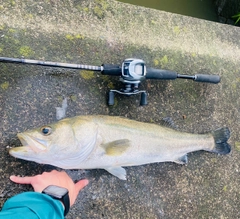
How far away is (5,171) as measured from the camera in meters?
2.39

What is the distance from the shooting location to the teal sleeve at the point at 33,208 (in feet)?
6.02

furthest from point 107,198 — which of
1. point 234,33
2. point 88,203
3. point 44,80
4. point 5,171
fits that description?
point 234,33

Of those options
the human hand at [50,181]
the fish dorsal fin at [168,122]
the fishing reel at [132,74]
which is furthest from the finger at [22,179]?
the fish dorsal fin at [168,122]

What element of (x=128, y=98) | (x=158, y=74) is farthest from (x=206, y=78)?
(x=128, y=98)

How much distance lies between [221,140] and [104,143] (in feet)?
3.96

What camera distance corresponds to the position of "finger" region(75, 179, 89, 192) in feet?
8.15

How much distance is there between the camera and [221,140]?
114 inches

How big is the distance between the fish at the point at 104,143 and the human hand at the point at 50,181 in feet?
0.38

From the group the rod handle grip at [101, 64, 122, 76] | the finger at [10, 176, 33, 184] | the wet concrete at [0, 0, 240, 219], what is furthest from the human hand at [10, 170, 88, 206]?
the rod handle grip at [101, 64, 122, 76]

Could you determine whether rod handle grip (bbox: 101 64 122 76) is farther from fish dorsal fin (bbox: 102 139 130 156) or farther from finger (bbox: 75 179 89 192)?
finger (bbox: 75 179 89 192)

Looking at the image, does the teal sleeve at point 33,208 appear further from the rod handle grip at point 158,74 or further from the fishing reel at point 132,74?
the rod handle grip at point 158,74

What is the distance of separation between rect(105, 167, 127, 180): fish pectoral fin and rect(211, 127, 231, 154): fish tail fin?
917 mm

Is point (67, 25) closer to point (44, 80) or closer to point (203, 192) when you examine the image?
point (44, 80)

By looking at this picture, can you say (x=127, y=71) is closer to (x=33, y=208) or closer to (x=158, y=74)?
(x=158, y=74)
